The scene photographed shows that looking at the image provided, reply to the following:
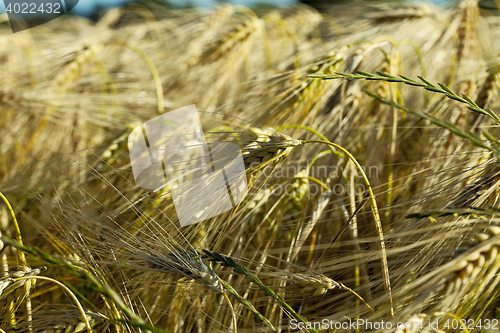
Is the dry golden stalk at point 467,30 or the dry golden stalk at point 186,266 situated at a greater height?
the dry golden stalk at point 467,30

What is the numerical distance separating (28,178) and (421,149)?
1053 mm

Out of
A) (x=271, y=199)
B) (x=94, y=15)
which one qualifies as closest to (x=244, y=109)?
(x=271, y=199)

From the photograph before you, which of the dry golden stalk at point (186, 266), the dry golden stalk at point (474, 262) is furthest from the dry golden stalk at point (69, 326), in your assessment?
the dry golden stalk at point (474, 262)

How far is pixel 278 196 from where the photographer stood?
30.6 inches

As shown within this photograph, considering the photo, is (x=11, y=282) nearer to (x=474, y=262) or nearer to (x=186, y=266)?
(x=186, y=266)

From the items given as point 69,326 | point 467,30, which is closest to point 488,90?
point 467,30

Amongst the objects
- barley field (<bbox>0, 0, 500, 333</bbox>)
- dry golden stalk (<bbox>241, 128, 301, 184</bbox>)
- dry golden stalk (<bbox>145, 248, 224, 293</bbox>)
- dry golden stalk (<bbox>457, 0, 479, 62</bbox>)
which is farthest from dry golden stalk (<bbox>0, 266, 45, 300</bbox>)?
dry golden stalk (<bbox>457, 0, 479, 62</bbox>)

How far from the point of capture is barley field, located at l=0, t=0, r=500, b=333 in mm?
467

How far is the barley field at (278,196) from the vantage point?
467 millimetres

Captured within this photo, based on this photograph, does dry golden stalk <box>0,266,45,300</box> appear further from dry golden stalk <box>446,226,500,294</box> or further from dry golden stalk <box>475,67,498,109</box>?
dry golden stalk <box>475,67,498,109</box>

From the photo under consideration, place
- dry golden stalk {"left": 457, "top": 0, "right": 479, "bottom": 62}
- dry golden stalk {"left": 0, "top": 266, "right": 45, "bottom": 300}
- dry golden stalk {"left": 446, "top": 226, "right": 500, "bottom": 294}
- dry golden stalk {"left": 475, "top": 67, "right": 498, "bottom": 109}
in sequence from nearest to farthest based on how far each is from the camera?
dry golden stalk {"left": 446, "top": 226, "right": 500, "bottom": 294}, dry golden stalk {"left": 0, "top": 266, "right": 45, "bottom": 300}, dry golden stalk {"left": 475, "top": 67, "right": 498, "bottom": 109}, dry golden stalk {"left": 457, "top": 0, "right": 479, "bottom": 62}

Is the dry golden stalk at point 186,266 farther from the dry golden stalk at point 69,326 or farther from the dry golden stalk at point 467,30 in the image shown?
the dry golden stalk at point 467,30

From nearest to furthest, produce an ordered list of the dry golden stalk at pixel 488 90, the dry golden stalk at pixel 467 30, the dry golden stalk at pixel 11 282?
the dry golden stalk at pixel 11 282 < the dry golden stalk at pixel 488 90 < the dry golden stalk at pixel 467 30

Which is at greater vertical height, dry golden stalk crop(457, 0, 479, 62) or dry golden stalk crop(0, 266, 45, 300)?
dry golden stalk crop(457, 0, 479, 62)
